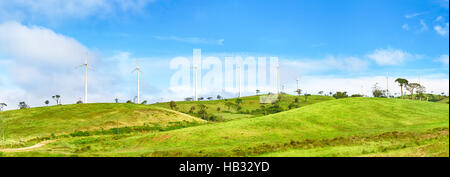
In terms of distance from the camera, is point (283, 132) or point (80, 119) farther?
point (80, 119)

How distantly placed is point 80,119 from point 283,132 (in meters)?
87.2

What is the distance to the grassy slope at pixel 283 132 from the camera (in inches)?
2048

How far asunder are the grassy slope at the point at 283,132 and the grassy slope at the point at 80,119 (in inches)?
1340

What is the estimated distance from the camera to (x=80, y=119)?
418 feet

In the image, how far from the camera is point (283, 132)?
70688mm

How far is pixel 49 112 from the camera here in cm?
14450

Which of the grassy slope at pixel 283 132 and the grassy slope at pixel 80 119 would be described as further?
the grassy slope at pixel 80 119

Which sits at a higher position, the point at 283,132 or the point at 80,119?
the point at 283,132

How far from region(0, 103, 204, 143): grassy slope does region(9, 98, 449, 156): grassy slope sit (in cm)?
3405

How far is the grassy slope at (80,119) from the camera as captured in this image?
110188mm
